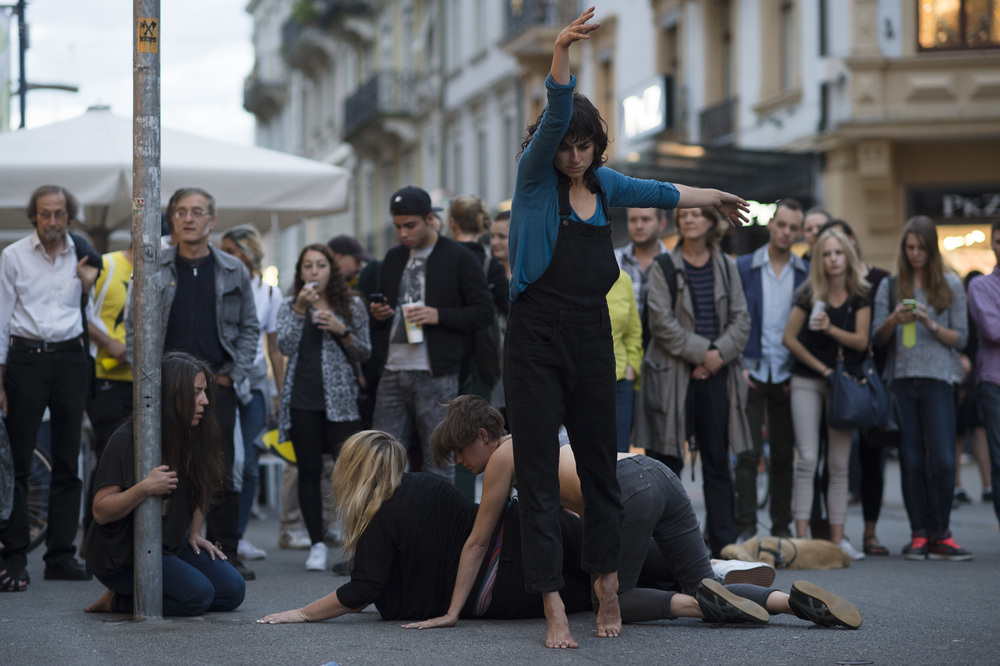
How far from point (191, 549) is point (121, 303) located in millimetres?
2611

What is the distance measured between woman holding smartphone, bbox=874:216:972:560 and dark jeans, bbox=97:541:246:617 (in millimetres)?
4234

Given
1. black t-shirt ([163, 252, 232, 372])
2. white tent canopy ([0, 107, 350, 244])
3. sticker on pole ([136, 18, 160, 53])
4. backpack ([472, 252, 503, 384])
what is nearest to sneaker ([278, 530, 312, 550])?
backpack ([472, 252, 503, 384])

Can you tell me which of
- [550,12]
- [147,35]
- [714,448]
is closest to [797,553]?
[714,448]

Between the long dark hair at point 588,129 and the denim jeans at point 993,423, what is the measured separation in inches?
158

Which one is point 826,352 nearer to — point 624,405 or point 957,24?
point 624,405

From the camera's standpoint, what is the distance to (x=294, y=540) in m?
9.52

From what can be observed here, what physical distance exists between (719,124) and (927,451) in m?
14.8

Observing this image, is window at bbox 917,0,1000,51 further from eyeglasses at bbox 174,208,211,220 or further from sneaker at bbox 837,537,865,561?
eyeglasses at bbox 174,208,211,220

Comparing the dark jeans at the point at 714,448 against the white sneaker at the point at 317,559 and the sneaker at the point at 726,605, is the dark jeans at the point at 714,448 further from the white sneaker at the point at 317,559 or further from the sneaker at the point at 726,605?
the sneaker at the point at 726,605

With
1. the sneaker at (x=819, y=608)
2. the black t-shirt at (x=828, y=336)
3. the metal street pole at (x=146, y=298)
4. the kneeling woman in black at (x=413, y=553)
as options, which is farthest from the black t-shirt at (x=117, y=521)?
the black t-shirt at (x=828, y=336)

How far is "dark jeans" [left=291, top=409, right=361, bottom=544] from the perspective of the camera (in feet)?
26.2

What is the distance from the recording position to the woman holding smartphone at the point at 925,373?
8.37 meters

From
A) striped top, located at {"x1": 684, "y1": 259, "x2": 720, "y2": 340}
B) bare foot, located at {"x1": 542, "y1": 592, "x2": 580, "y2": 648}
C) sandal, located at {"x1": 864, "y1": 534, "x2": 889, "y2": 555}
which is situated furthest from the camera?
sandal, located at {"x1": 864, "y1": 534, "x2": 889, "y2": 555}

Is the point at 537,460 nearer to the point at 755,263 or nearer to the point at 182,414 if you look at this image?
the point at 182,414
